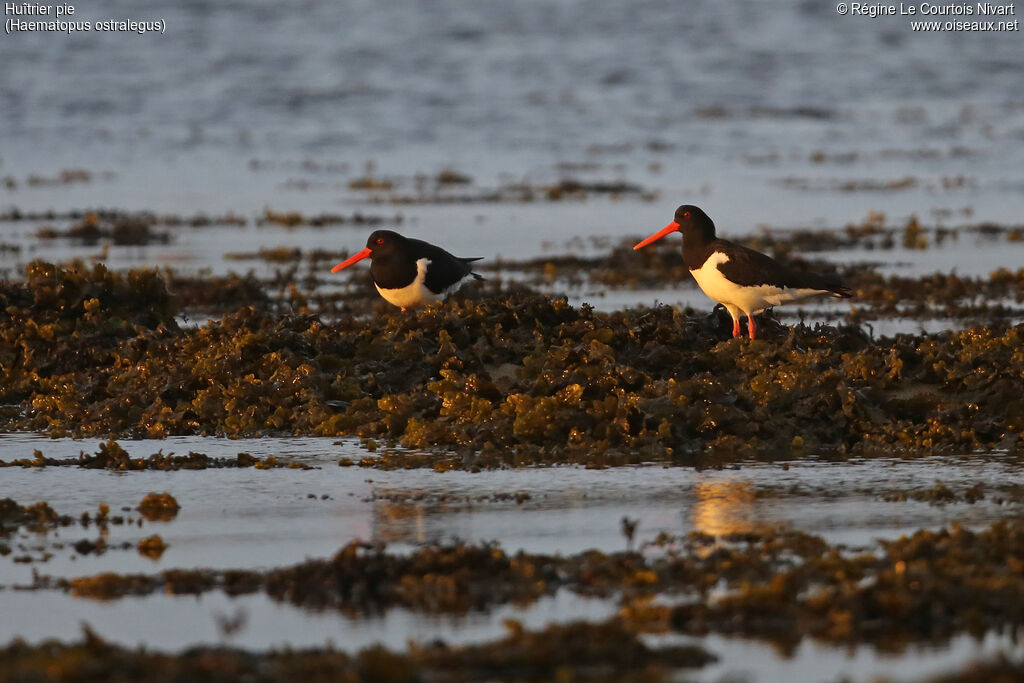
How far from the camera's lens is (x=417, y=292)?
11.8m

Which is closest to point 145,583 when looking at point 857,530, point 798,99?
point 857,530

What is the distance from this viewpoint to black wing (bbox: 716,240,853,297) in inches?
424

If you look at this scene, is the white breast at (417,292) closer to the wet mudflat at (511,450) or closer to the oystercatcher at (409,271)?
the oystercatcher at (409,271)

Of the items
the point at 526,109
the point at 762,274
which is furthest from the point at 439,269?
the point at 526,109

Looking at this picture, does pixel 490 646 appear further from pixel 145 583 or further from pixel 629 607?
pixel 145 583

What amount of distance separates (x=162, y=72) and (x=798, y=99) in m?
15.5

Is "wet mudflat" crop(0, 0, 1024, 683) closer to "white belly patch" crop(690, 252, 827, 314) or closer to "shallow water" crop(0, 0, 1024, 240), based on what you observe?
"white belly patch" crop(690, 252, 827, 314)

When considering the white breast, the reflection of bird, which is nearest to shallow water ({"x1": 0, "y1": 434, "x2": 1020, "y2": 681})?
the reflection of bird

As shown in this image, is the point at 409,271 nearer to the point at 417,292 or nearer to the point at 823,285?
the point at 417,292

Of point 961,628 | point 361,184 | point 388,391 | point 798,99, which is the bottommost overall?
point 961,628

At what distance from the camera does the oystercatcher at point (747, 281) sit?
1079 centimetres

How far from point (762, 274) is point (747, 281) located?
12 cm

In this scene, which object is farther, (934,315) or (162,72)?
(162,72)

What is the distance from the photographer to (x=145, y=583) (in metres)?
6.40
